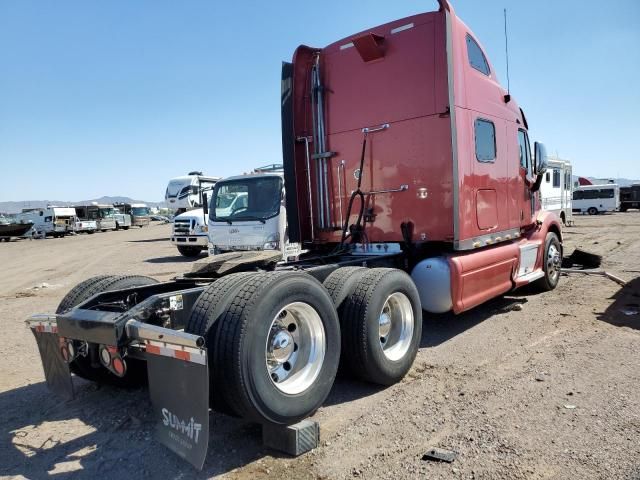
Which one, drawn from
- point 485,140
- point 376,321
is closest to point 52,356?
point 376,321

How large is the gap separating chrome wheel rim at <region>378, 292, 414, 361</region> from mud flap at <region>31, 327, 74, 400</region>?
8.48 feet

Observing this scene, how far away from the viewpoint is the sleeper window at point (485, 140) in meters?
6.00

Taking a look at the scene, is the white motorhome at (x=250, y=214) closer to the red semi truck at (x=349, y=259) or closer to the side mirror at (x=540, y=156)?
the red semi truck at (x=349, y=259)

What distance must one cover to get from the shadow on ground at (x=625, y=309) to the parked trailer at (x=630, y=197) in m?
42.0

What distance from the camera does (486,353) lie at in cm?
516

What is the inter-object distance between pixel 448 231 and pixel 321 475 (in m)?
3.43

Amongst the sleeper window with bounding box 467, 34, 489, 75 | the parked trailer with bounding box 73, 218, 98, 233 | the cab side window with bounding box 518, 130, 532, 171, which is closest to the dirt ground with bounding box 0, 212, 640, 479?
the cab side window with bounding box 518, 130, 532, 171

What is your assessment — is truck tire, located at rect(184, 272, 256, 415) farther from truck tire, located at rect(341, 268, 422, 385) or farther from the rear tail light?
truck tire, located at rect(341, 268, 422, 385)

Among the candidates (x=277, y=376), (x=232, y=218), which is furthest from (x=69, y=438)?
(x=232, y=218)

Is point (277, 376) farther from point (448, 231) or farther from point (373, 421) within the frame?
point (448, 231)

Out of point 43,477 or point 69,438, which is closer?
point 43,477

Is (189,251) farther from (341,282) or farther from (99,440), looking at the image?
(99,440)

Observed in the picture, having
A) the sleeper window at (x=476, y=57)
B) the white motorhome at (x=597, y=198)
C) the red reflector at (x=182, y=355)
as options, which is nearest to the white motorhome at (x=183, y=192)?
the sleeper window at (x=476, y=57)

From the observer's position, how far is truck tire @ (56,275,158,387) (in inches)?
163
